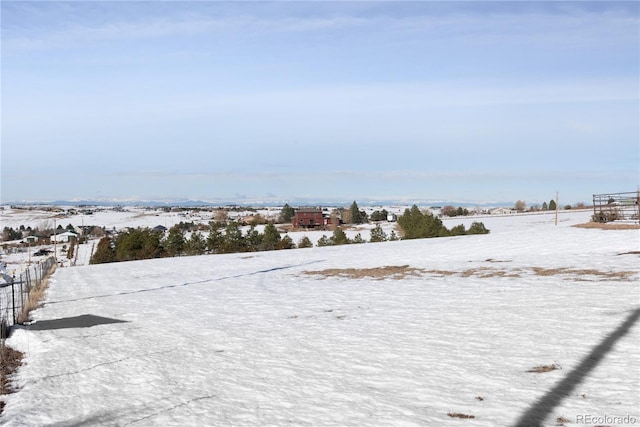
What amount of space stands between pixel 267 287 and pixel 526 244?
1504 cm

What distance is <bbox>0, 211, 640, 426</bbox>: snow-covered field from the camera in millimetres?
6414

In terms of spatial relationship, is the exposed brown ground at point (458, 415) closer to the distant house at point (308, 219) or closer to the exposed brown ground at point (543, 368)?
the exposed brown ground at point (543, 368)

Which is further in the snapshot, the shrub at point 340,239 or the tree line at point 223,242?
the shrub at point 340,239

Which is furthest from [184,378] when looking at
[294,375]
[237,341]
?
[237,341]

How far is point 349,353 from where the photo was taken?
30.0ft

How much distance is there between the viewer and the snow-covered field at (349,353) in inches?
253

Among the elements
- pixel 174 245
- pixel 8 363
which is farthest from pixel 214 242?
pixel 8 363

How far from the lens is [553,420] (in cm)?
584

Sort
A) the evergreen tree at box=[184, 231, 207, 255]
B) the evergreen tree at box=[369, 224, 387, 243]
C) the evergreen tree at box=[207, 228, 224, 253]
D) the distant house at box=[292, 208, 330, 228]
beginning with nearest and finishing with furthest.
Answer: the evergreen tree at box=[184, 231, 207, 255] < the evergreen tree at box=[207, 228, 224, 253] < the evergreen tree at box=[369, 224, 387, 243] < the distant house at box=[292, 208, 330, 228]

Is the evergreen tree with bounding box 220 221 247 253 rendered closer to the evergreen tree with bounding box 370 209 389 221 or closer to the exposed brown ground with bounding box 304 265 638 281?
the exposed brown ground with bounding box 304 265 638 281

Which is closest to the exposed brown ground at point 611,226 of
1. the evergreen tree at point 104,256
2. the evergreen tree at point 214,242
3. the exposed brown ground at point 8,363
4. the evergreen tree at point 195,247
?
the exposed brown ground at point 8,363

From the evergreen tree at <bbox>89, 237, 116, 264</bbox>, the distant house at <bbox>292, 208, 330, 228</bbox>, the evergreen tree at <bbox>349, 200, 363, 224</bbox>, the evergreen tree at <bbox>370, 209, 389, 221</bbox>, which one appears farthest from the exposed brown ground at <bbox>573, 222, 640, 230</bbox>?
the evergreen tree at <bbox>370, 209, 389, 221</bbox>

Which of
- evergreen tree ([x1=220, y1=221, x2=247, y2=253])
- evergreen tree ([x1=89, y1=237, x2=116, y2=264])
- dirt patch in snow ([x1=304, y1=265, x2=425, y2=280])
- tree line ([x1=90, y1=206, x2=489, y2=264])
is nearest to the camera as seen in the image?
dirt patch in snow ([x1=304, y1=265, x2=425, y2=280])

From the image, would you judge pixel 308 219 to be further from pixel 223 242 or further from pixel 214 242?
pixel 223 242
